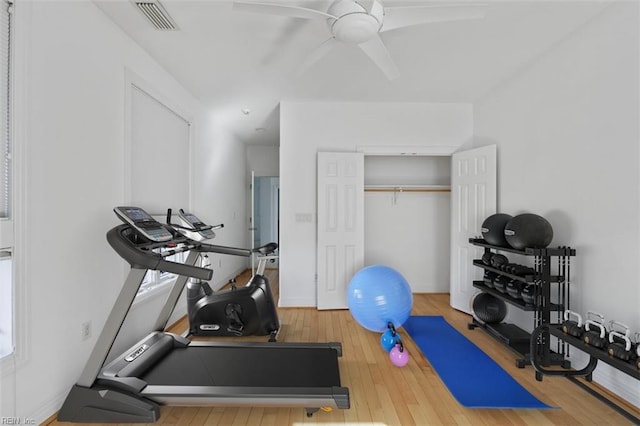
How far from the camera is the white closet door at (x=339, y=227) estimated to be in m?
4.00

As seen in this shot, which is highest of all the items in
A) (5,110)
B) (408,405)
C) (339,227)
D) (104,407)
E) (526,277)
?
(5,110)

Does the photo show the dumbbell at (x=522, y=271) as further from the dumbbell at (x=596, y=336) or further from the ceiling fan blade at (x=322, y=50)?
the ceiling fan blade at (x=322, y=50)

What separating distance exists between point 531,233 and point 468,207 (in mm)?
1361

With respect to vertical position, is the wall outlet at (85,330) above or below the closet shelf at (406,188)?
below

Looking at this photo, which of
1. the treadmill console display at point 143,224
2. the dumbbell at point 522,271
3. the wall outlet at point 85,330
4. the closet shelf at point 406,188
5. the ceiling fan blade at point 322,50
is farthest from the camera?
the closet shelf at point 406,188

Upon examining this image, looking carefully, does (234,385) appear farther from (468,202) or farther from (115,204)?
(468,202)

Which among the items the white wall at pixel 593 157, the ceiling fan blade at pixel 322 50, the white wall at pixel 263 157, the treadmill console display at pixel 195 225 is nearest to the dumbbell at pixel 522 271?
the white wall at pixel 593 157

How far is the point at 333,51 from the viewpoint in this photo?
111 inches

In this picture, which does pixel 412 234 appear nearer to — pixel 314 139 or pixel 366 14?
pixel 314 139

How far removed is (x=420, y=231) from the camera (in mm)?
4777

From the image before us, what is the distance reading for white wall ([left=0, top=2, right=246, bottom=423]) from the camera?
68.1 inches

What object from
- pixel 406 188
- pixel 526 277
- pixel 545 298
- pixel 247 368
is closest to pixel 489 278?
pixel 526 277

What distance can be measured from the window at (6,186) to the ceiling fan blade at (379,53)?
6.82ft

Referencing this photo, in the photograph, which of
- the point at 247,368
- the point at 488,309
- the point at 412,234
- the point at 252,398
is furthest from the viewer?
the point at 412,234
